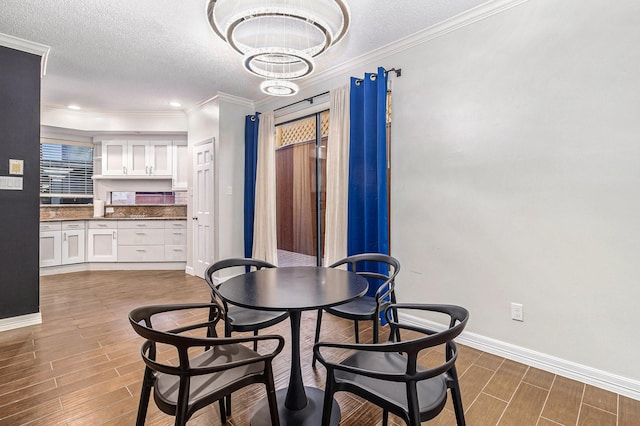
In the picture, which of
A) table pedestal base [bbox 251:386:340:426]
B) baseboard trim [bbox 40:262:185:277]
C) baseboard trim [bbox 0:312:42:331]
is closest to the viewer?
table pedestal base [bbox 251:386:340:426]

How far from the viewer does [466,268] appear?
2.70 metres

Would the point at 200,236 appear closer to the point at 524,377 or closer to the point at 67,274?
the point at 67,274

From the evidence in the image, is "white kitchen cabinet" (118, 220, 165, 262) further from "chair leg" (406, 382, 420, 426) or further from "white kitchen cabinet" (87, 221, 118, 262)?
"chair leg" (406, 382, 420, 426)

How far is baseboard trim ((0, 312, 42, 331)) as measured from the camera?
9.80 ft

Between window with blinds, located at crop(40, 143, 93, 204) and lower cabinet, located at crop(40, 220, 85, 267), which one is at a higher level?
window with blinds, located at crop(40, 143, 93, 204)

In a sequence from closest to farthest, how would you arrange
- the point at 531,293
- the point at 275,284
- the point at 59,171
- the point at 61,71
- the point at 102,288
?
the point at 275,284, the point at 531,293, the point at 61,71, the point at 102,288, the point at 59,171

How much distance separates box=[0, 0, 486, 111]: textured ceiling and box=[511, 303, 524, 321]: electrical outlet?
7.79 feet

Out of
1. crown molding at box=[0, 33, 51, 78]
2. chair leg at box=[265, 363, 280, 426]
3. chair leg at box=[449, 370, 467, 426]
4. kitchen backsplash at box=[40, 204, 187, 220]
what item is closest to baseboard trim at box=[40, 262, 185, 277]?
kitchen backsplash at box=[40, 204, 187, 220]

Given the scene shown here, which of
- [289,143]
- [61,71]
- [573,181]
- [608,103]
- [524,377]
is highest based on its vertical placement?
[61,71]

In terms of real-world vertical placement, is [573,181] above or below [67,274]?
above

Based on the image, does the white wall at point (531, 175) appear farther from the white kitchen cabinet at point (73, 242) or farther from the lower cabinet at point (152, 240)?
the white kitchen cabinet at point (73, 242)

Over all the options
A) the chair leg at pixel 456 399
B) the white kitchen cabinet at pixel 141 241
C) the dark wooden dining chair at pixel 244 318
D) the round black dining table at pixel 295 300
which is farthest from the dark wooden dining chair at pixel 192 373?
the white kitchen cabinet at pixel 141 241

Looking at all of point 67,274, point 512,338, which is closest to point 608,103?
point 512,338

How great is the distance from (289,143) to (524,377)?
148 inches
